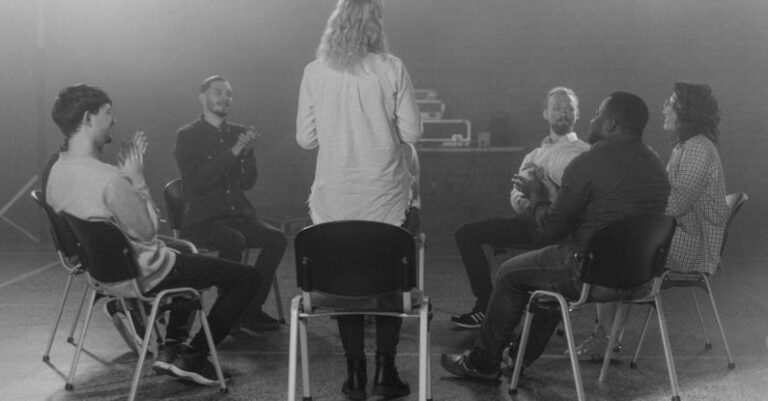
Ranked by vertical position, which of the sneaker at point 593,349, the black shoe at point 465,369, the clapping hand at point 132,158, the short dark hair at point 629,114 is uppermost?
the short dark hair at point 629,114

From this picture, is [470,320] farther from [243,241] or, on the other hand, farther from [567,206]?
[567,206]

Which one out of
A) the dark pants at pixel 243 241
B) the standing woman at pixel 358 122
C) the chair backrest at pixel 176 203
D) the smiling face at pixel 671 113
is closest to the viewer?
the standing woman at pixel 358 122

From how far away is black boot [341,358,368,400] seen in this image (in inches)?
121

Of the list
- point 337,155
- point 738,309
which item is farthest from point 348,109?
point 738,309

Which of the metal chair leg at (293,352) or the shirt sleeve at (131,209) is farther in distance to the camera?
the shirt sleeve at (131,209)

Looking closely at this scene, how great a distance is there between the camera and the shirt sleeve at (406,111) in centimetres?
295

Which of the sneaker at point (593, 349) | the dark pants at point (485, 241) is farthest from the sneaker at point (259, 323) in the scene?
the sneaker at point (593, 349)

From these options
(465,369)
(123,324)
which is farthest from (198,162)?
(465,369)

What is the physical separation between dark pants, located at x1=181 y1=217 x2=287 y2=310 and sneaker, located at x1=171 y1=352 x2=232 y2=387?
2.74 feet

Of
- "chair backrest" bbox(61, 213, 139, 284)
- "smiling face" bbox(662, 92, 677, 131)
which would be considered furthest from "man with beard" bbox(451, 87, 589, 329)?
"chair backrest" bbox(61, 213, 139, 284)

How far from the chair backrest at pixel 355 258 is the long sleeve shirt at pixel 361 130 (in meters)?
0.37

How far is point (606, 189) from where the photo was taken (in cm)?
292

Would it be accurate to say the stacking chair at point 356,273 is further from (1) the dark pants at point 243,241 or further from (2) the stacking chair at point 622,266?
(1) the dark pants at point 243,241

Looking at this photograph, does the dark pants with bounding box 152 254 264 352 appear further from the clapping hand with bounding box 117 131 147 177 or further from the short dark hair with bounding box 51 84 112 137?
the short dark hair with bounding box 51 84 112 137
